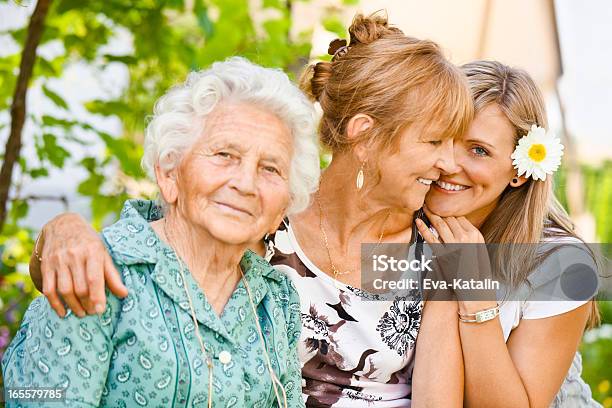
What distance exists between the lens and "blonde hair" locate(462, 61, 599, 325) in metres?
2.75

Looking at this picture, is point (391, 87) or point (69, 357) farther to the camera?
point (391, 87)

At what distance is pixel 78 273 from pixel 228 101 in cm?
59

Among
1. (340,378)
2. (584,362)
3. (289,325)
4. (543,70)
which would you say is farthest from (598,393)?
(289,325)

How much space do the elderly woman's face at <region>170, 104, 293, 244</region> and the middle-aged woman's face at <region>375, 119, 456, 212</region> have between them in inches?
21.4

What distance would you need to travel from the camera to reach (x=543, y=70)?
19.3 feet

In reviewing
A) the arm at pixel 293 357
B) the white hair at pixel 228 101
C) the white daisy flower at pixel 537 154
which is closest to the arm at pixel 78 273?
the white hair at pixel 228 101

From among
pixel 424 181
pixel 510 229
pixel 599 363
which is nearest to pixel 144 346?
pixel 424 181

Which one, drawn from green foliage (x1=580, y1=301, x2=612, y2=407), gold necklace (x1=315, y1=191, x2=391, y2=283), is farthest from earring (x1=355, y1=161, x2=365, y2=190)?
green foliage (x1=580, y1=301, x2=612, y2=407)

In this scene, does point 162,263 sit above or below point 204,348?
above

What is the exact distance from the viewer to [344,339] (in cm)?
262

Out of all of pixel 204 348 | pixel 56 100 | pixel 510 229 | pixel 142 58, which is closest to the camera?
pixel 204 348

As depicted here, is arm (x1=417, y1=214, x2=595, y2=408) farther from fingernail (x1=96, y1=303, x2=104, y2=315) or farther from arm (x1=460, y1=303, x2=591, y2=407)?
fingernail (x1=96, y1=303, x2=104, y2=315)

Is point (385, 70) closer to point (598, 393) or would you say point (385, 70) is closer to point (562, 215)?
point (562, 215)

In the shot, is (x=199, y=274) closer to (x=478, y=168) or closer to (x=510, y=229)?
(x=478, y=168)
